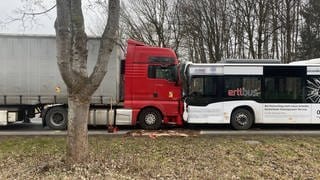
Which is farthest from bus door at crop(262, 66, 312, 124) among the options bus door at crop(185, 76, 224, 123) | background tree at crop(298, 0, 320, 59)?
background tree at crop(298, 0, 320, 59)

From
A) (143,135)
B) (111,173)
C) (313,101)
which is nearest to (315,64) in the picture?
(313,101)

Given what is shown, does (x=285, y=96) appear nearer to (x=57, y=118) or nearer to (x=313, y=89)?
(x=313, y=89)

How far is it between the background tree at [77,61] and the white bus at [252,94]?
27.8 feet

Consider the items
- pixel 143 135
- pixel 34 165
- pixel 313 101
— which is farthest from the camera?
pixel 313 101

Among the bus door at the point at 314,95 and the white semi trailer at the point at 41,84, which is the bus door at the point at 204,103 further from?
the bus door at the point at 314,95

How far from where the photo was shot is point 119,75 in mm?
18625

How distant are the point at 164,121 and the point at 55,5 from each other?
355 inches

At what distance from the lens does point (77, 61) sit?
968 centimetres

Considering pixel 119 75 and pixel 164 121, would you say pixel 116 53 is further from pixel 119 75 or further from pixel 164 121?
pixel 164 121

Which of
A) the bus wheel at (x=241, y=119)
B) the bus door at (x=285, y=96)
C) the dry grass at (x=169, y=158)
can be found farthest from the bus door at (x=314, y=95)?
the dry grass at (x=169, y=158)

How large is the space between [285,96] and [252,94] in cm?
126

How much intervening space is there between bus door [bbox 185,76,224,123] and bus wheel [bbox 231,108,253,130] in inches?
19.3

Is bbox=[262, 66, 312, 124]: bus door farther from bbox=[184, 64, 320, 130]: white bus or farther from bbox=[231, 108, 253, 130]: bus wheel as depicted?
bbox=[231, 108, 253, 130]: bus wheel

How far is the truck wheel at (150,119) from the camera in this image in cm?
1811
